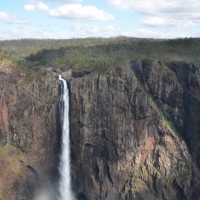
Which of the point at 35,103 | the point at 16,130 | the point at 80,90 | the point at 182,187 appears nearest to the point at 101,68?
the point at 80,90

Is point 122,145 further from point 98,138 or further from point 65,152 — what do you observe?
point 65,152

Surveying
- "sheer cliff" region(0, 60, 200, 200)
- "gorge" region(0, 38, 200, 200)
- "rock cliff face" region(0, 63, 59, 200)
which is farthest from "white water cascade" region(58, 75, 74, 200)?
"rock cliff face" region(0, 63, 59, 200)

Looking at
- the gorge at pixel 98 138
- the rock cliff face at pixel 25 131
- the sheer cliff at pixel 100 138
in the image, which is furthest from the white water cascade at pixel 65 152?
the rock cliff face at pixel 25 131

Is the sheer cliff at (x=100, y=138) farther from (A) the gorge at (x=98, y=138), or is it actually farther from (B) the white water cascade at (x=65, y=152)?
(B) the white water cascade at (x=65, y=152)

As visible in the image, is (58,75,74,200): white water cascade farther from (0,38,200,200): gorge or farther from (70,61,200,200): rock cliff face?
(70,61,200,200): rock cliff face

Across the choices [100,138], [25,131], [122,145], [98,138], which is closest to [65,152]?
[98,138]

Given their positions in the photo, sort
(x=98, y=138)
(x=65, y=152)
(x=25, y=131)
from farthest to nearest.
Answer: (x=65, y=152) < (x=98, y=138) < (x=25, y=131)

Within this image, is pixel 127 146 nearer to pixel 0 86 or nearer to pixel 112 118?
pixel 112 118

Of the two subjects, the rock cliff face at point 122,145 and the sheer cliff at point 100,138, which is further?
the rock cliff face at point 122,145
